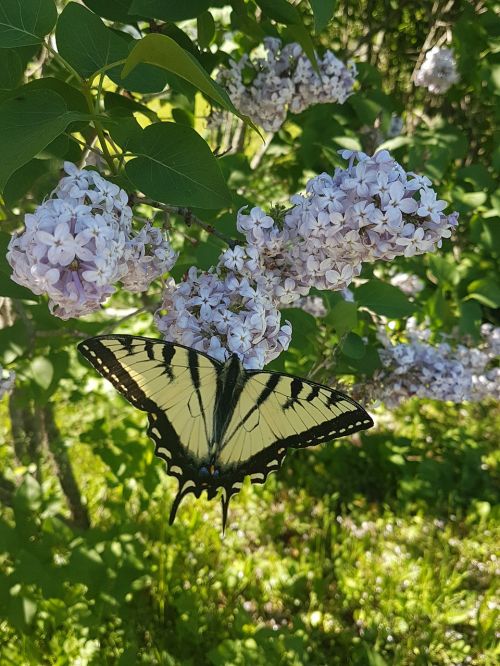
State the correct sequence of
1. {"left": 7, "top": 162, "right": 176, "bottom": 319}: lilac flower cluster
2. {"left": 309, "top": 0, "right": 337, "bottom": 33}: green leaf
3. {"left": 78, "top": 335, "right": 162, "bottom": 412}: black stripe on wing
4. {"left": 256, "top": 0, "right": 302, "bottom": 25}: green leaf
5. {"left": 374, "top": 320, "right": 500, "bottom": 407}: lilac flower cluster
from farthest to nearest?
{"left": 374, "top": 320, "right": 500, "bottom": 407}: lilac flower cluster
{"left": 256, "top": 0, "right": 302, "bottom": 25}: green leaf
{"left": 78, "top": 335, "right": 162, "bottom": 412}: black stripe on wing
{"left": 309, "top": 0, "right": 337, "bottom": 33}: green leaf
{"left": 7, "top": 162, "right": 176, "bottom": 319}: lilac flower cluster

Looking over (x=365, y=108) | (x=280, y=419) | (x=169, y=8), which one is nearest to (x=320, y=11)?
(x=169, y=8)

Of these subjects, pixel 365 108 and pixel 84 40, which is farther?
pixel 365 108

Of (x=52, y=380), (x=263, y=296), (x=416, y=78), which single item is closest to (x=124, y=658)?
(x=52, y=380)

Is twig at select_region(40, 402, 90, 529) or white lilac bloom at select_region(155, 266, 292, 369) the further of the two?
A: twig at select_region(40, 402, 90, 529)

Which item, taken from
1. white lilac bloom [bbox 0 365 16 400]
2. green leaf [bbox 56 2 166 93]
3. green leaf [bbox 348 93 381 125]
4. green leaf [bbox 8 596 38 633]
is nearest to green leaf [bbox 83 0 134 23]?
green leaf [bbox 56 2 166 93]

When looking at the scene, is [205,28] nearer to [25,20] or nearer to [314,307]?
[25,20]

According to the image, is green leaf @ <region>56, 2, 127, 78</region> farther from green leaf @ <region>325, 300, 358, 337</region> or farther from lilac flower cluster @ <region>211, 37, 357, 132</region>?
lilac flower cluster @ <region>211, 37, 357, 132</region>

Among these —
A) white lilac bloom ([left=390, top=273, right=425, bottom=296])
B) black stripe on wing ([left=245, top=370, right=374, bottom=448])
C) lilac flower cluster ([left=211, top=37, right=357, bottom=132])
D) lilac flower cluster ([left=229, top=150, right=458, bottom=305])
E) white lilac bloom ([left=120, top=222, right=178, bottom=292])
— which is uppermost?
lilac flower cluster ([left=211, top=37, right=357, bottom=132])
